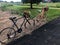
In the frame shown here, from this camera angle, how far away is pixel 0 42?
11.1 m

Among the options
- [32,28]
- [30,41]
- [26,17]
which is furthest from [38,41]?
[32,28]

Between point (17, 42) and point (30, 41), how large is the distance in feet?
2.34

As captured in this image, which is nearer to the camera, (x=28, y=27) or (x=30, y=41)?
(x=30, y=41)

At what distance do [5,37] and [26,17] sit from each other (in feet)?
7.39

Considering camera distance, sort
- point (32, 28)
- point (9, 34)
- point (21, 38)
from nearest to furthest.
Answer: point (9, 34) < point (21, 38) < point (32, 28)

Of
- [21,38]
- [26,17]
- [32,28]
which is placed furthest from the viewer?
[32,28]

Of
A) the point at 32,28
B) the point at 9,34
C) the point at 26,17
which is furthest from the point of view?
the point at 32,28

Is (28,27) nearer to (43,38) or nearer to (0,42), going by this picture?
(43,38)

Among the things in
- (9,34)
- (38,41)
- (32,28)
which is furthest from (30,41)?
(32,28)

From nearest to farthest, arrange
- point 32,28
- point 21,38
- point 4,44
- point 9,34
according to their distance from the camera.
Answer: point 4,44, point 9,34, point 21,38, point 32,28

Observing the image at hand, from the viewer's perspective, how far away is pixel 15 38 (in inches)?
483

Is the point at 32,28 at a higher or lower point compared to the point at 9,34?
lower

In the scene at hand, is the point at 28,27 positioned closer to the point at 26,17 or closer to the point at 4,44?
the point at 26,17

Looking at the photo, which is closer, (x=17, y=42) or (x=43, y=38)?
(x=17, y=42)
